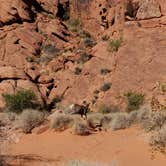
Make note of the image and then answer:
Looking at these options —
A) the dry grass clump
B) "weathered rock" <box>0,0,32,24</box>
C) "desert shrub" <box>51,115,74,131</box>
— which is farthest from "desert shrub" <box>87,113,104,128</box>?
"weathered rock" <box>0,0,32,24</box>

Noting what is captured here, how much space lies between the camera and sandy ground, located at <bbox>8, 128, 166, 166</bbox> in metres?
11.6

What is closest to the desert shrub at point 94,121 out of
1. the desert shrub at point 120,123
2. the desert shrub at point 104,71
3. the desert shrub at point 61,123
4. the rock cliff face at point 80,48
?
the desert shrub at point 61,123

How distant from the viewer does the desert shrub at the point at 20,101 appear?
28.2 metres

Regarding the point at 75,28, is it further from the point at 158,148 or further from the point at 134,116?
the point at 158,148

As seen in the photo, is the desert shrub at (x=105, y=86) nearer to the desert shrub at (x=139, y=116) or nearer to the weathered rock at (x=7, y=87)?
the weathered rock at (x=7, y=87)

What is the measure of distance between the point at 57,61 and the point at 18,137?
2236 centimetres

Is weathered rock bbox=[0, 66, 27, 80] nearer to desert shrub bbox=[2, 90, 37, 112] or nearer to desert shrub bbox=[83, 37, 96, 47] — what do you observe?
desert shrub bbox=[2, 90, 37, 112]

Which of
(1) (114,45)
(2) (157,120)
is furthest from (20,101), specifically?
(2) (157,120)

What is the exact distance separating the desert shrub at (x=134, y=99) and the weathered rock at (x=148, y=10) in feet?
32.7

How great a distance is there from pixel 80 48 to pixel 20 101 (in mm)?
11880

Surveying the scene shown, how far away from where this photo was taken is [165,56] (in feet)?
107

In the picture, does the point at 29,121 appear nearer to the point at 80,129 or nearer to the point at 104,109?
the point at 80,129

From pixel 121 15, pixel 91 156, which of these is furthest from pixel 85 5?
pixel 91 156

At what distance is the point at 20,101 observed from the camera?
28.9 m
